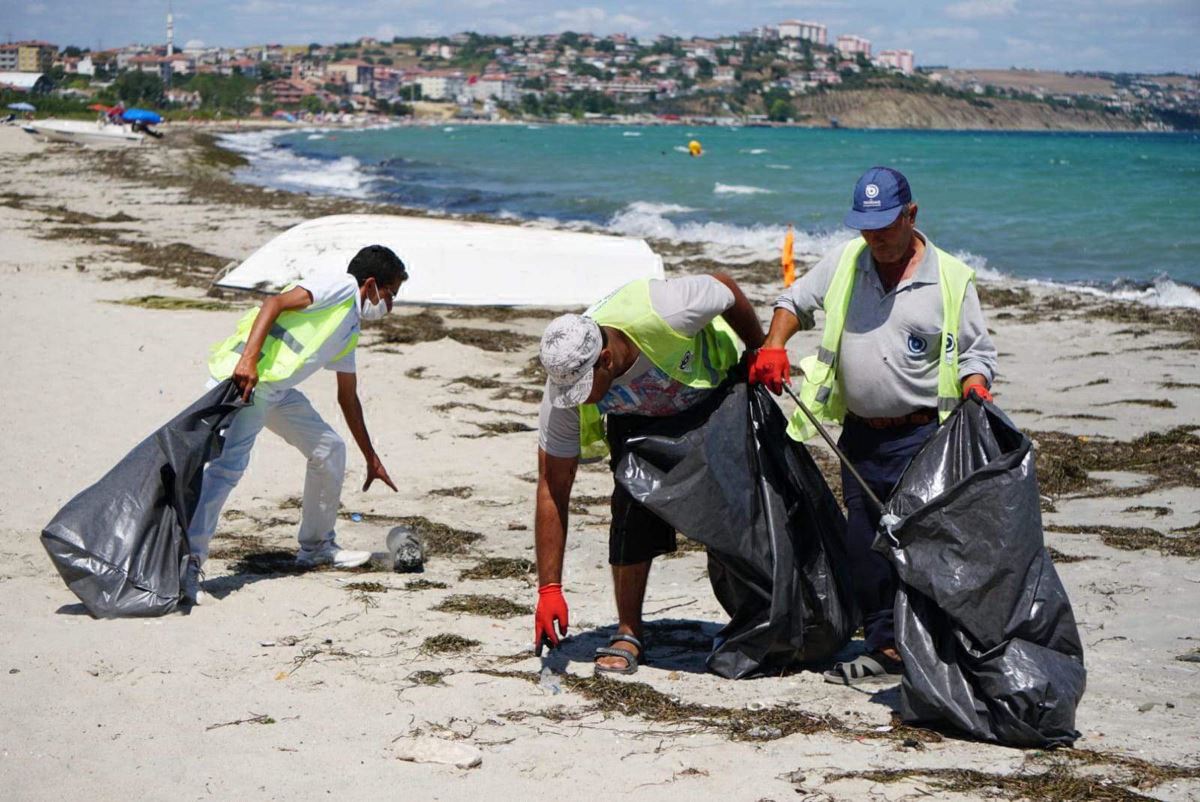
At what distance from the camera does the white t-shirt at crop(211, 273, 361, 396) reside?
A: 5.07 meters

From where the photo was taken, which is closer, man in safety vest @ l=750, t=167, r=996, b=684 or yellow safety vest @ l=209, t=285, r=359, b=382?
man in safety vest @ l=750, t=167, r=996, b=684

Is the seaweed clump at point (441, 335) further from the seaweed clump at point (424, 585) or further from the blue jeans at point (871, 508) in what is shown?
the blue jeans at point (871, 508)

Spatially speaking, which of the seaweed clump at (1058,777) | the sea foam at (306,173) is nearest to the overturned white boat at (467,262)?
the seaweed clump at (1058,777)

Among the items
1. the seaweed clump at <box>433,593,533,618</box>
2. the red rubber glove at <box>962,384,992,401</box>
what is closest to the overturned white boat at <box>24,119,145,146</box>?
the seaweed clump at <box>433,593,533,618</box>

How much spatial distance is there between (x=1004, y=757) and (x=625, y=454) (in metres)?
1.46

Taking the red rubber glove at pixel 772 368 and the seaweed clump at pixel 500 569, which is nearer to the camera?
the red rubber glove at pixel 772 368

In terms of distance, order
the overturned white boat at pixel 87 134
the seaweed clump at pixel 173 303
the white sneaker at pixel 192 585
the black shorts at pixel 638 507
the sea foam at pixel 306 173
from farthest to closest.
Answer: the overturned white boat at pixel 87 134
the sea foam at pixel 306 173
the seaweed clump at pixel 173 303
the white sneaker at pixel 192 585
the black shorts at pixel 638 507

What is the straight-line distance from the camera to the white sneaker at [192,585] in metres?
4.88

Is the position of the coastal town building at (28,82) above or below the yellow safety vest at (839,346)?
above

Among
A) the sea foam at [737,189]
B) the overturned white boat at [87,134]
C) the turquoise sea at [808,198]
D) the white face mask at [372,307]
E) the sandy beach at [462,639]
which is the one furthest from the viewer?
the overturned white boat at [87,134]

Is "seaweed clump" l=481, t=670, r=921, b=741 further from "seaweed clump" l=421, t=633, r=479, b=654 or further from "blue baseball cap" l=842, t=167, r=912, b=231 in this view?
"blue baseball cap" l=842, t=167, r=912, b=231

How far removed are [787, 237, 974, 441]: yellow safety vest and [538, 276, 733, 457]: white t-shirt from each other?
1.08ft

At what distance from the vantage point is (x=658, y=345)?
4.03 m

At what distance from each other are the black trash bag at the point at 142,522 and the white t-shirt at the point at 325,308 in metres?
0.20
